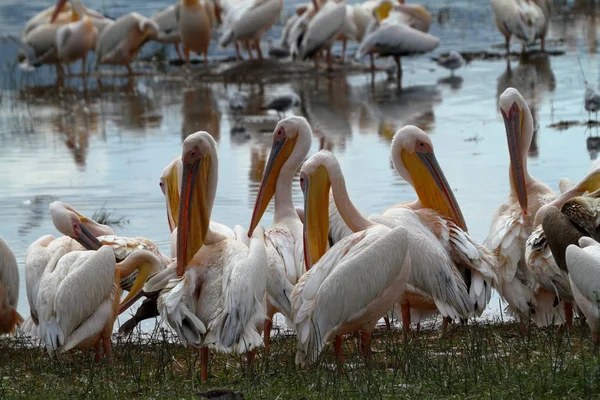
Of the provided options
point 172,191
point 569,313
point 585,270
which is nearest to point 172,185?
point 172,191

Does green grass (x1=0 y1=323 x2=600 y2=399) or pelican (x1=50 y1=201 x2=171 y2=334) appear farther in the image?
pelican (x1=50 y1=201 x2=171 y2=334)

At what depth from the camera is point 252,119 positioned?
12477 mm

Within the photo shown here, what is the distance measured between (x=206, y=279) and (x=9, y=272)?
155 cm

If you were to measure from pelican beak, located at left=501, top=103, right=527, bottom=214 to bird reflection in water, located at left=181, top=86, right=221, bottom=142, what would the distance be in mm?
5258

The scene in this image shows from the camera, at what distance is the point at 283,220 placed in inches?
243

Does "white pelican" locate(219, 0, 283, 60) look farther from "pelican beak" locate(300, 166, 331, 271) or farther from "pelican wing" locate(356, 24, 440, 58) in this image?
"pelican beak" locate(300, 166, 331, 271)

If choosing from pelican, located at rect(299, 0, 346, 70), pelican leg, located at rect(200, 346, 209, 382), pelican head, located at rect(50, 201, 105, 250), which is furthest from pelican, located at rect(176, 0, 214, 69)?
pelican leg, located at rect(200, 346, 209, 382)

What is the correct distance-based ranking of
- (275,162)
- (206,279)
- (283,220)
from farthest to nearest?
(275,162) < (283,220) < (206,279)

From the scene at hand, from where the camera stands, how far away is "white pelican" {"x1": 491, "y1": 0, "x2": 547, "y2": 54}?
15.2m

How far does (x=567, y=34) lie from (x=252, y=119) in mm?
6992

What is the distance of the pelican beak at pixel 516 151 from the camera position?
244 inches

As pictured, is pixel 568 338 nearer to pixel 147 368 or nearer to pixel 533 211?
pixel 533 211

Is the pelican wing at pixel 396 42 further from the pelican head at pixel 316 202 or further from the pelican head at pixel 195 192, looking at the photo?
the pelican head at pixel 195 192

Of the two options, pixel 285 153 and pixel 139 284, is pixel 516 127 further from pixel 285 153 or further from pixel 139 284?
pixel 139 284
